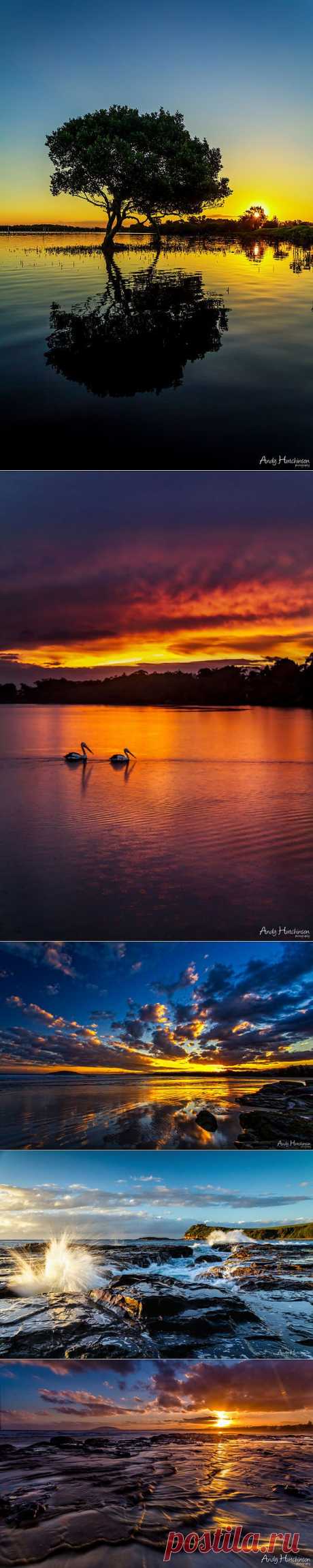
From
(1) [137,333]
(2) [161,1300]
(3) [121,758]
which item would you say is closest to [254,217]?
Answer: (1) [137,333]

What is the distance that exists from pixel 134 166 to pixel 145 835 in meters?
2.61

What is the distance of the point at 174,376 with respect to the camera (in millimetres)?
4195

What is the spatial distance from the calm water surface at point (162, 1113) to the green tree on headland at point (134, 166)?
3.57 metres

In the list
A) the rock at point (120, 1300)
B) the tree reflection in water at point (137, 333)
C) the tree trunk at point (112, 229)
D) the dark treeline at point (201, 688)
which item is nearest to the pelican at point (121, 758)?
the dark treeline at point (201, 688)

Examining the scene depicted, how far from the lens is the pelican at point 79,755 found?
14.0 feet

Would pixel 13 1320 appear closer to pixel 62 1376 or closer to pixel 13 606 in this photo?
pixel 62 1376

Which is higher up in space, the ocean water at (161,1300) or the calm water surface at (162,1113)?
the calm water surface at (162,1113)

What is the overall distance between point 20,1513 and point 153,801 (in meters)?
2.52

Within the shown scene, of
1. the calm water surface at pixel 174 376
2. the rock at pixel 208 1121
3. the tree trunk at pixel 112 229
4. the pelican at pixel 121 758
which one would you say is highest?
the tree trunk at pixel 112 229

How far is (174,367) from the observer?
4.20 metres

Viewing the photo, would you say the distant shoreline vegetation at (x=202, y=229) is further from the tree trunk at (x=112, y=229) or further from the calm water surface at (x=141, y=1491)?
the calm water surface at (x=141, y=1491)

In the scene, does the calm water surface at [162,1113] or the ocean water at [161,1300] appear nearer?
the ocean water at [161,1300]

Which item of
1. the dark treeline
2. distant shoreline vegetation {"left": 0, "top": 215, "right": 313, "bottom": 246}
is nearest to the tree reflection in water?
distant shoreline vegetation {"left": 0, "top": 215, "right": 313, "bottom": 246}

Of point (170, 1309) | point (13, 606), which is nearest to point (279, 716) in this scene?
point (13, 606)
